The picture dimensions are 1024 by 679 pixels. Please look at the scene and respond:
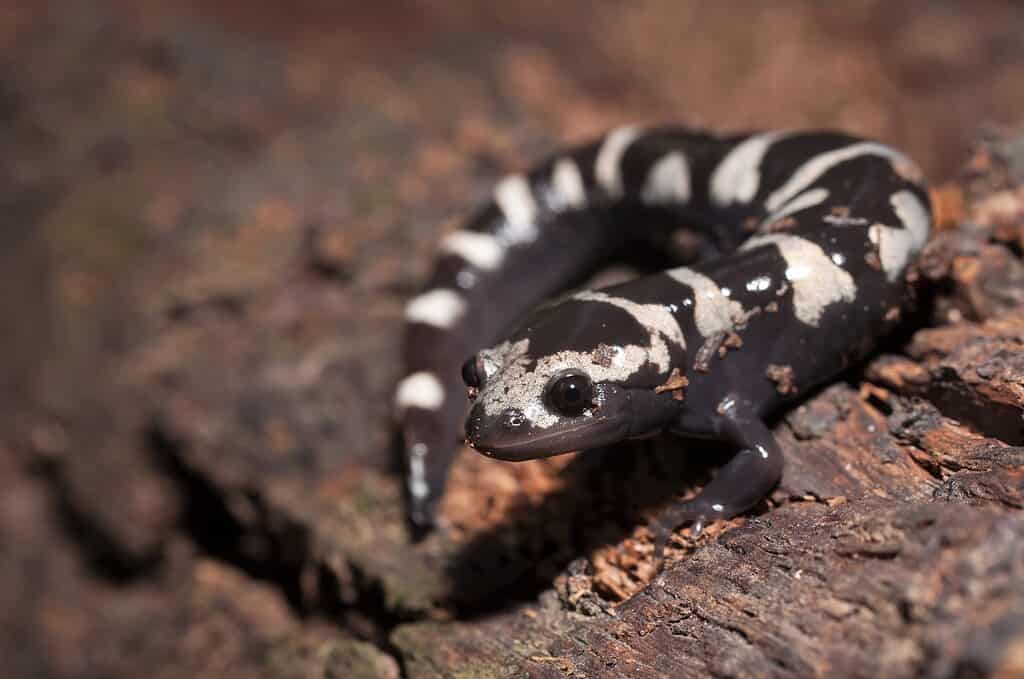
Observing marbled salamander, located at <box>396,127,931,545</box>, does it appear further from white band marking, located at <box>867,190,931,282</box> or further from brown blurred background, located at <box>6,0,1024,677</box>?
brown blurred background, located at <box>6,0,1024,677</box>

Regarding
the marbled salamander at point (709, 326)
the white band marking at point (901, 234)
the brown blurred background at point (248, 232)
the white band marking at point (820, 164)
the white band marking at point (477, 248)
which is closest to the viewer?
the marbled salamander at point (709, 326)

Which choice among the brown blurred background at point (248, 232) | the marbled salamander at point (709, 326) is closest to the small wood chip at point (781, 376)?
the marbled salamander at point (709, 326)

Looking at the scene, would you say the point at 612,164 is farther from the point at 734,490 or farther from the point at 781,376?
the point at 734,490

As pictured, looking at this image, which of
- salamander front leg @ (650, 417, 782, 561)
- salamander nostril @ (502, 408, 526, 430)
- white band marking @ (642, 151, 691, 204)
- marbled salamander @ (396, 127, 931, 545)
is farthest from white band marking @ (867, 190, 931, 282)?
salamander nostril @ (502, 408, 526, 430)

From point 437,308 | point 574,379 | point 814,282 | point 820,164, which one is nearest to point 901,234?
point 814,282

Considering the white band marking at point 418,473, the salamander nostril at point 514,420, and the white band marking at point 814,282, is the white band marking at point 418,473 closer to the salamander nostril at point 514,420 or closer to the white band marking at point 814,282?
the salamander nostril at point 514,420
